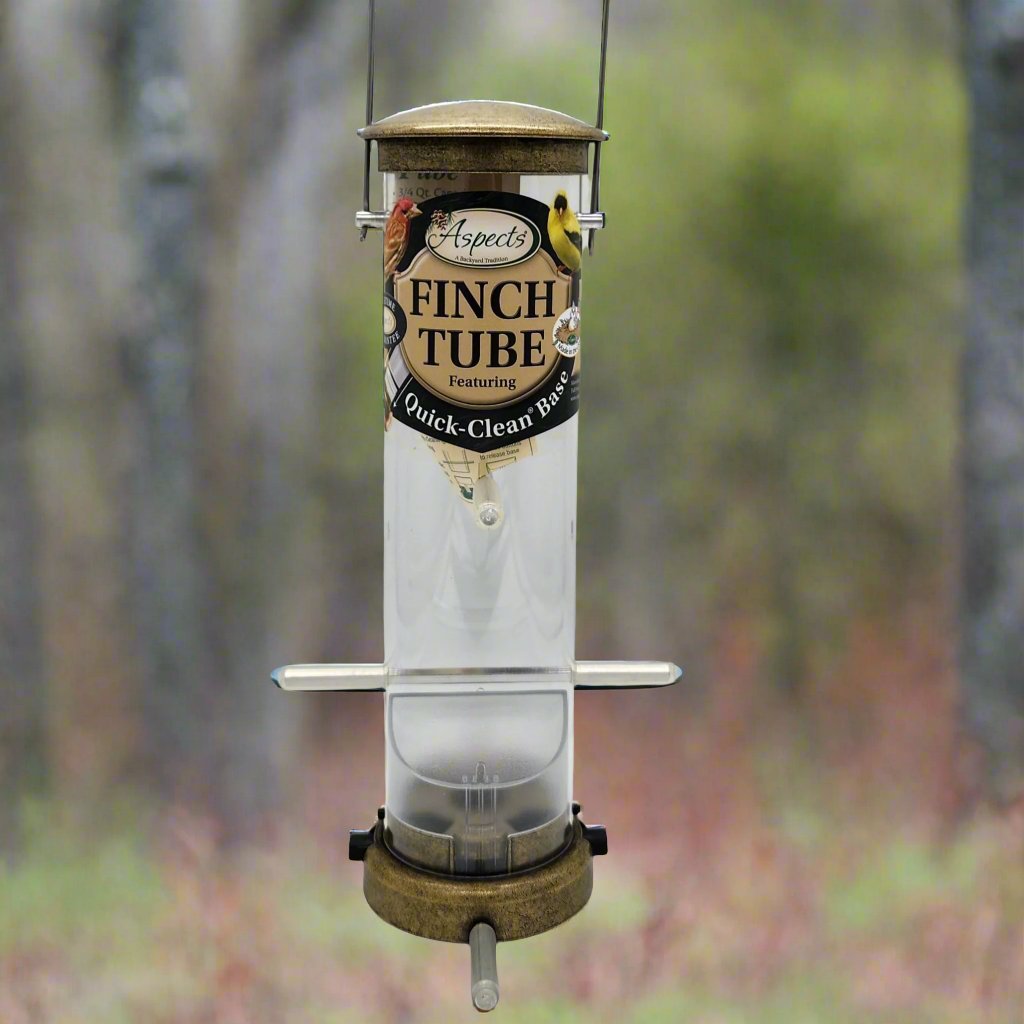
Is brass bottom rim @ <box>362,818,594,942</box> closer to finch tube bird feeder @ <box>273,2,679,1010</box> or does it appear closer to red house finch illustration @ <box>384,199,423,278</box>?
finch tube bird feeder @ <box>273,2,679,1010</box>

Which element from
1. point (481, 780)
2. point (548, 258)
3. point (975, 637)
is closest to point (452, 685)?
point (481, 780)

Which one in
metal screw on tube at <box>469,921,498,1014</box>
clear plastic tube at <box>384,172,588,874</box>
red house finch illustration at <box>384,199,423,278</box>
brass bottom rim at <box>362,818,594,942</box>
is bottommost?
metal screw on tube at <box>469,921,498,1014</box>

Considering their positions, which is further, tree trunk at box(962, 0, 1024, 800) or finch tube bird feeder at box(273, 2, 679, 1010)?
tree trunk at box(962, 0, 1024, 800)

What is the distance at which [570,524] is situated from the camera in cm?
165

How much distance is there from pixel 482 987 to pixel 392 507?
24.1 inches

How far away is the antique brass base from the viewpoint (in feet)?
5.25

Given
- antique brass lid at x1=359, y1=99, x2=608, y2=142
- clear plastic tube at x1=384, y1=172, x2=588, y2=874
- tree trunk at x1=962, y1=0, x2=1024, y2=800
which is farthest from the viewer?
tree trunk at x1=962, y1=0, x2=1024, y2=800

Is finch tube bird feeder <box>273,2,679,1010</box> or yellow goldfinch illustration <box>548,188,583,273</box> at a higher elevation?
yellow goldfinch illustration <box>548,188,583,273</box>

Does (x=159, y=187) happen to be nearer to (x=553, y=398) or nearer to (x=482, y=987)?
(x=553, y=398)

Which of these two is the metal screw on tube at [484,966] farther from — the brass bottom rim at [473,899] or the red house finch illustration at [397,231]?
the red house finch illustration at [397,231]

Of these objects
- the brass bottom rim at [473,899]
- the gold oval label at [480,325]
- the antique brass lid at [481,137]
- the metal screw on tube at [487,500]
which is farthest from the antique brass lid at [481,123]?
the brass bottom rim at [473,899]

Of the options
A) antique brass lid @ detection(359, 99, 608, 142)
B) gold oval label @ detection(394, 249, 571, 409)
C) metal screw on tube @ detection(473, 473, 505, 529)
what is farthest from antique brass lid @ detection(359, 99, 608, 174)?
metal screw on tube @ detection(473, 473, 505, 529)

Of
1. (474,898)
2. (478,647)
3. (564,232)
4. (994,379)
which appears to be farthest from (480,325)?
(994,379)

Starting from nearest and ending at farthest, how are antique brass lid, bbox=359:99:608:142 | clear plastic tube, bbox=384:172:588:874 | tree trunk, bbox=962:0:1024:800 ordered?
antique brass lid, bbox=359:99:608:142 → clear plastic tube, bbox=384:172:588:874 → tree trunk, bbox=962:0:1024:800
